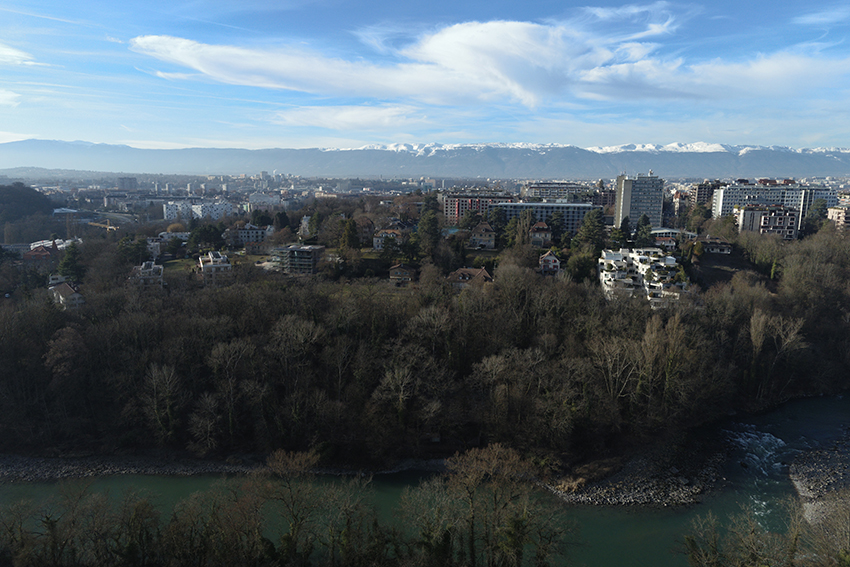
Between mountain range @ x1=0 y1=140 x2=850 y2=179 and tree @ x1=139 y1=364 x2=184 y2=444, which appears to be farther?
mountain range @ x1=0 y1=140 x2=850 y2=179

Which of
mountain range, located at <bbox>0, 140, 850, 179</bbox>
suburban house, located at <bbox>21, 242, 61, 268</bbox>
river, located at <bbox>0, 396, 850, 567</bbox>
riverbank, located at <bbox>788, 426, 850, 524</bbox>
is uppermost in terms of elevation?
mountain range, located at <bbox>0, 140, 850, 179</bbox>

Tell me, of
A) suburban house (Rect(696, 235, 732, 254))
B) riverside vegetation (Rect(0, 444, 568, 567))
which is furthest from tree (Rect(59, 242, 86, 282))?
suburban house (Rect(696, 235, 732, 254))

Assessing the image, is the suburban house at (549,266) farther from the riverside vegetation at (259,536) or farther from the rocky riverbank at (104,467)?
the riverside vegetation at (259,536)

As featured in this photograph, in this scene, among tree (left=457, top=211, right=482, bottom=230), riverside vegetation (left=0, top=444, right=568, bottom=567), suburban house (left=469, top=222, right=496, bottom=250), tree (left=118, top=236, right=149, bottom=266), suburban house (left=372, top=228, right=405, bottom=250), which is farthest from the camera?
tree (left=457, top=211, right=482, bottom=230)

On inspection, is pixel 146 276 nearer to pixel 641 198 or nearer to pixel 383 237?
pixel 383 237

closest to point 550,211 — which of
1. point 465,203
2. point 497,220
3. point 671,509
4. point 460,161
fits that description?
point 497,220

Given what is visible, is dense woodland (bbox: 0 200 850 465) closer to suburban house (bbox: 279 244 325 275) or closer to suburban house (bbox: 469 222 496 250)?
suburban house (bbox: 279 244 325 275)

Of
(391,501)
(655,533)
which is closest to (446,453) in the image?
(391,501)

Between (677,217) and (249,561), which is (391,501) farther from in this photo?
(677,217)
